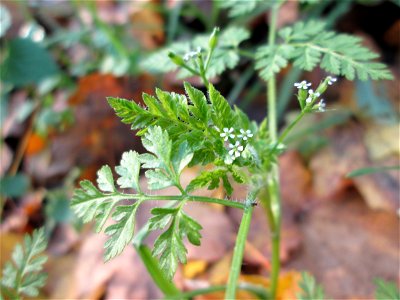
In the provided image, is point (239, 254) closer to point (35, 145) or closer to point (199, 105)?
point (199, 105)

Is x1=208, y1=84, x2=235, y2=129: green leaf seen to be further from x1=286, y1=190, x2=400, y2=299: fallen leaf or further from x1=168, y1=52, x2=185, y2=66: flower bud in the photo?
x1=286, y1=190, x2=400, y2=299: fallen leaf

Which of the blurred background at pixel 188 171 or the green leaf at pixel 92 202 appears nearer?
the green leaf at pixel 92 202

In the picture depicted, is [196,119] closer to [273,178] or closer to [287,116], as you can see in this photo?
[273,178]

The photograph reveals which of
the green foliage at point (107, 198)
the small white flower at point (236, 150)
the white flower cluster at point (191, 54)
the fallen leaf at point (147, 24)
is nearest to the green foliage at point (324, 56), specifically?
the white flower cluster at point (191, 54)

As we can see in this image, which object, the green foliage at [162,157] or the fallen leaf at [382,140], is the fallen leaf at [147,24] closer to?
the fallen leaf at [382,140]

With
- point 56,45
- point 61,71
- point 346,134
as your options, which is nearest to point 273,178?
point 346,134
